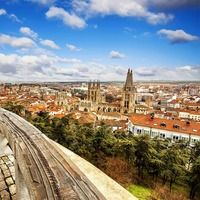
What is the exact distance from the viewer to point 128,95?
60375 mm

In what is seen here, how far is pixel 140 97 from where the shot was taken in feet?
381

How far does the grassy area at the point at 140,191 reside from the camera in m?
12.8

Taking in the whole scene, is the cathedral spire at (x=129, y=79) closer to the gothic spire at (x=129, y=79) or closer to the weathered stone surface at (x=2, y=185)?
the gothic spire at (x=129, y=79)

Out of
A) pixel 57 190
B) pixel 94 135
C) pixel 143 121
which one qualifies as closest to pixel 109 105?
pixel 143 121

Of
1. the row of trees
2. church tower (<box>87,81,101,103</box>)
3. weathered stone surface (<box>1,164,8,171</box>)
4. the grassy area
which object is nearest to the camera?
weathered stone surface (<box>1,164,8,171</box>)

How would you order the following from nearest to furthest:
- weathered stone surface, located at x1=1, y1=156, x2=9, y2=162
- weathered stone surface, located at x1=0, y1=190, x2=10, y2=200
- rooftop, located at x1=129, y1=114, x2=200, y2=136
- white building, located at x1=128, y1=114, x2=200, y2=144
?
weathered stone surface, located at x1=0, y1=190, x2=10, y2=200
weathered stone surface, located at x1=1, y1=156, x2=9, y2=162
white building, located at x1=128, y1=114, x2=200, y2=144
rooftop, located at x1=129, y1=114, x2=200, y2=136

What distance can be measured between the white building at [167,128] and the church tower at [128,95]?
2983cm

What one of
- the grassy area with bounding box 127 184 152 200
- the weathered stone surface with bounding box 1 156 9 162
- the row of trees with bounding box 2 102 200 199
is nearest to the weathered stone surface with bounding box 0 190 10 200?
the weathered stone surface with bounding box 1 156 9 162

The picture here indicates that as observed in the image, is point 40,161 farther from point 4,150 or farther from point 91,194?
point 4,150

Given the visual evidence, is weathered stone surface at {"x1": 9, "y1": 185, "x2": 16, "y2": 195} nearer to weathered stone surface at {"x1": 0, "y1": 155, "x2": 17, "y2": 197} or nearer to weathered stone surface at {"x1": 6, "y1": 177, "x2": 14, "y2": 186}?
weathered stone surface at {"x1": 0, "y1": 155, "x2": 17, "y2": 197}

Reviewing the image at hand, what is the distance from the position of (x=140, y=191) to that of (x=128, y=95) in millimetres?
47203

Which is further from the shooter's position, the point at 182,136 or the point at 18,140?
the point at 182,136

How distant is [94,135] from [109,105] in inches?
1907

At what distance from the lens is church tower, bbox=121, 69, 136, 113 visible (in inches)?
2365
